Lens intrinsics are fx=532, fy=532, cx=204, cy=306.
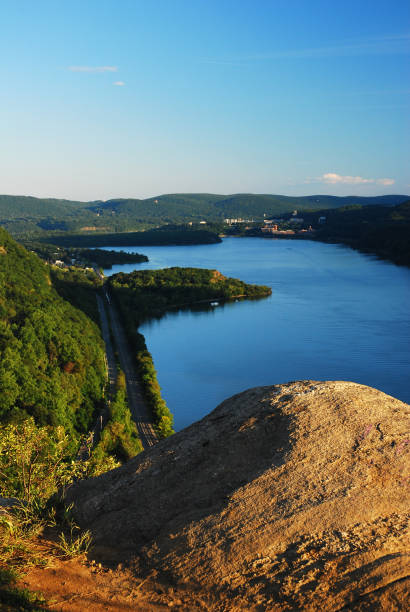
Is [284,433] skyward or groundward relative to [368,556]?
skyward

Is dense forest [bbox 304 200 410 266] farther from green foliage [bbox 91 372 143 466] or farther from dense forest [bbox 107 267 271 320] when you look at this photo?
green foliage [bbox 91 372 143 466]

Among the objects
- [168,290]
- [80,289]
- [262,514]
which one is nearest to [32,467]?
[262,514]

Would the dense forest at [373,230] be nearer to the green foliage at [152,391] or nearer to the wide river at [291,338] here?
the wide river at [291,338]

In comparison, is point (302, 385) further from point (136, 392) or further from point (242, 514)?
point (136, 392)

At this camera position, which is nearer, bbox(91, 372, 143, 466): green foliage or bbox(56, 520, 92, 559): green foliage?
bbox(56, 520, 92, 559): green foliage

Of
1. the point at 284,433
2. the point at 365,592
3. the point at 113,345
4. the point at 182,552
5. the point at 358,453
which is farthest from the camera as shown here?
the point at 113,345

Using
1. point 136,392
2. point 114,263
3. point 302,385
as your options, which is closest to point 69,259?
point 114,263

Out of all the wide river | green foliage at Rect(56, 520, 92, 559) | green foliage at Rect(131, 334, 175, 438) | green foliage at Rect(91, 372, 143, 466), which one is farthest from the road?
green foliage at Rect(56, 520, 92, 559)
